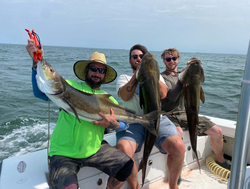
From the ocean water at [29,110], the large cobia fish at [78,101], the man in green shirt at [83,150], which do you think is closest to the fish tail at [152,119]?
the large cobia fish at [78,101]

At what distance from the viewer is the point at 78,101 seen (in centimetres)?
241

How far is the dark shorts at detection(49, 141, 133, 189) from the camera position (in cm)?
224

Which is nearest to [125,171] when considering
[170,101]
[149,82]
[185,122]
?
[149,82]

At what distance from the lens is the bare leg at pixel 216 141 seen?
369 centimetres

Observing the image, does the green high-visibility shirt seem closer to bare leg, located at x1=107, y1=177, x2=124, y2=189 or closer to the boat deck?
bare leg, located at x1=107, y1=177, x2=124, y2=189

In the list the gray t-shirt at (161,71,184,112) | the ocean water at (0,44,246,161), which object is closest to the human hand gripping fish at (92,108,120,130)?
the gray t-shirt at (161,71,184,112)

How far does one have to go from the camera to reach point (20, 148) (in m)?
6.27

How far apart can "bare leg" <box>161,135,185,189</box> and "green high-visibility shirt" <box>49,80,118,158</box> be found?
1.04 meters

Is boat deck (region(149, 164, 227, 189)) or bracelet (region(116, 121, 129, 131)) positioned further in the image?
boat deck (region(149, 164, 227, 189))

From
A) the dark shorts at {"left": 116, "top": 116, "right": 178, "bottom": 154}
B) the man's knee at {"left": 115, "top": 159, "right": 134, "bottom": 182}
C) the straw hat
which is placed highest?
the straw hat

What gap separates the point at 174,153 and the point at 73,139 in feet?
4.76

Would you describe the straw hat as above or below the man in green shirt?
above

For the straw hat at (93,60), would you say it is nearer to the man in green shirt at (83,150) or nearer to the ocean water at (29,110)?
the man in green shirt at (83,150)

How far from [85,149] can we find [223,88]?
15.4 metres
